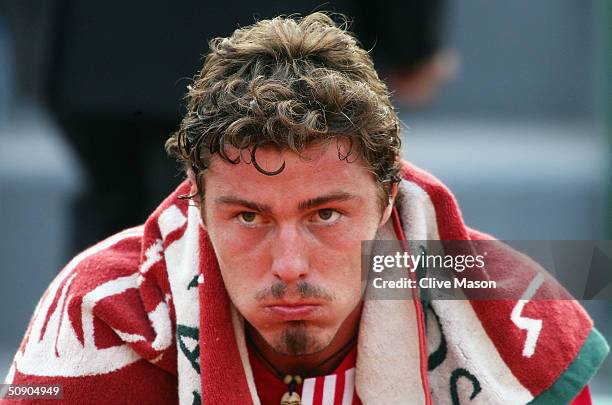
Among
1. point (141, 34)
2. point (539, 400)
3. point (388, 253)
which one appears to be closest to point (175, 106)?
point (141, 34)

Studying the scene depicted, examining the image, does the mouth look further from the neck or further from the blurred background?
the blurred background

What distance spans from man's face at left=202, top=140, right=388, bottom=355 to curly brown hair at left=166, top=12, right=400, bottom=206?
3 cm

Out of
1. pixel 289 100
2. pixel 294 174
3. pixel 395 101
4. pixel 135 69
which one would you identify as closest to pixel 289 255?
pixel 294 174

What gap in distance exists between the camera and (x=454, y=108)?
445 centimetres

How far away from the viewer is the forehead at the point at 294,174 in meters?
1.93

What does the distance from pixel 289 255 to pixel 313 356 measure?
1.06 ft

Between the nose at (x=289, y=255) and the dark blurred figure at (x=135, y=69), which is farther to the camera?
the dark blurred figure at (x=135, y=69)

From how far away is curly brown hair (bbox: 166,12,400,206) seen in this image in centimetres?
195

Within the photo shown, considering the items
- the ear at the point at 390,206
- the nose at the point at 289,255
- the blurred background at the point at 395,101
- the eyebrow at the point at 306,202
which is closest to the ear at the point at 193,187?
the eyebrow at the point at 306,202

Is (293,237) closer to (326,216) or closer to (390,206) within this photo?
(326,216)

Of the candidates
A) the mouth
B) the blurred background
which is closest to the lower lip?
the mouth

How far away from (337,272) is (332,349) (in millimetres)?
246

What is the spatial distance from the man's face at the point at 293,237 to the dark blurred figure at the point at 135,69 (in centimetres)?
108

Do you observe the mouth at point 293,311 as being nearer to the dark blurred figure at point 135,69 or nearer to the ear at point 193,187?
the ear at point 193,187
